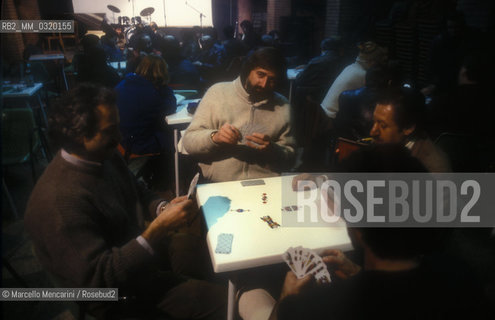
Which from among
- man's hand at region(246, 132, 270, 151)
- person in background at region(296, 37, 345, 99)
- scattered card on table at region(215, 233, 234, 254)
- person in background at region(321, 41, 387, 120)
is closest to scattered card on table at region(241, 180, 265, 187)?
man's hand at region(246, 132, 270, 151)

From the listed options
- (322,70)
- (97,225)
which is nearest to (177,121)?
(97,225)

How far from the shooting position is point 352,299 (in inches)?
41.8

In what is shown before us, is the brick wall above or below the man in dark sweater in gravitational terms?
above

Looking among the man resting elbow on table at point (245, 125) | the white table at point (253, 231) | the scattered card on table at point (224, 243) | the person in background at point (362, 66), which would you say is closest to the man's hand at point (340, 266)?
the white table at point (253, 231)

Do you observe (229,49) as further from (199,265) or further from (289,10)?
(289,10)

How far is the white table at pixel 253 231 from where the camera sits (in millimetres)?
1444

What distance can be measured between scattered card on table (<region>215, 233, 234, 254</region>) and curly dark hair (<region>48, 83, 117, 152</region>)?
2.44 ft

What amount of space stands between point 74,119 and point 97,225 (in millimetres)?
Answer: 463

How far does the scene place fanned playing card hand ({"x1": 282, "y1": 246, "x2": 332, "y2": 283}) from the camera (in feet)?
4.12

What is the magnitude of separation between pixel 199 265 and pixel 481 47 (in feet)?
15.2

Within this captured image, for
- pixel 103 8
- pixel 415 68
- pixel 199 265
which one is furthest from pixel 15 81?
pixel 103 8

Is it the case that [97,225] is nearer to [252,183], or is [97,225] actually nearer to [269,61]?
[252,183]

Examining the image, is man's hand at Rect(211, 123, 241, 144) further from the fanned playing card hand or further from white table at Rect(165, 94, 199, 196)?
white table at Rect(165, 94, 199, 196)

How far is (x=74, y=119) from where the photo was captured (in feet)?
4.60
